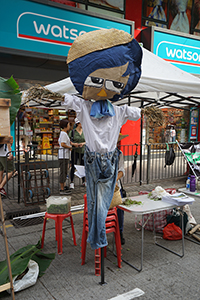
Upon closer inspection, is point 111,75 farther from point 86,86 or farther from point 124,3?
point 124,3

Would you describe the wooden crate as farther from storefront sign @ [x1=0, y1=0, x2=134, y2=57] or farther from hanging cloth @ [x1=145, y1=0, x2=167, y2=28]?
hanging cloth @ [x1=145, y1=0, x2=167, y2=28]

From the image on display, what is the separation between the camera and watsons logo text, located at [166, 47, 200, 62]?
1070 centimetres

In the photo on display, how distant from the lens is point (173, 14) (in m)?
12.4

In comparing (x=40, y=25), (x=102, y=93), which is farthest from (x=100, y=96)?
(x=40, y=25)

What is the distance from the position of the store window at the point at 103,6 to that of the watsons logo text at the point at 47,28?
171 cm

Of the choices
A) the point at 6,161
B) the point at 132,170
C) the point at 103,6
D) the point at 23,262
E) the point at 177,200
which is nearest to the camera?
the point at 23,262

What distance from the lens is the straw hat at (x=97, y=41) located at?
2.76 m

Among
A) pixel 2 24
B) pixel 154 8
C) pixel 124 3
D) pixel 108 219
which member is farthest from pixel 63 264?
pixel 154 8

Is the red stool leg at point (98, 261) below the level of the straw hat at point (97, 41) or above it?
below

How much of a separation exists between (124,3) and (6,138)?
1043cm

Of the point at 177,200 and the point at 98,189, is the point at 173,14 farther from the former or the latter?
the point at 98,189

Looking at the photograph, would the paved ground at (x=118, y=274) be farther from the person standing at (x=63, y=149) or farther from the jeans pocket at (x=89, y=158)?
the person standing at (x=63, y=149)

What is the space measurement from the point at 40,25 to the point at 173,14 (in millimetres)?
7760

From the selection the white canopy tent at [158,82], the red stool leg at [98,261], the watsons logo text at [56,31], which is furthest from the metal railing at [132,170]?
the watsons logo text at [56,31]
